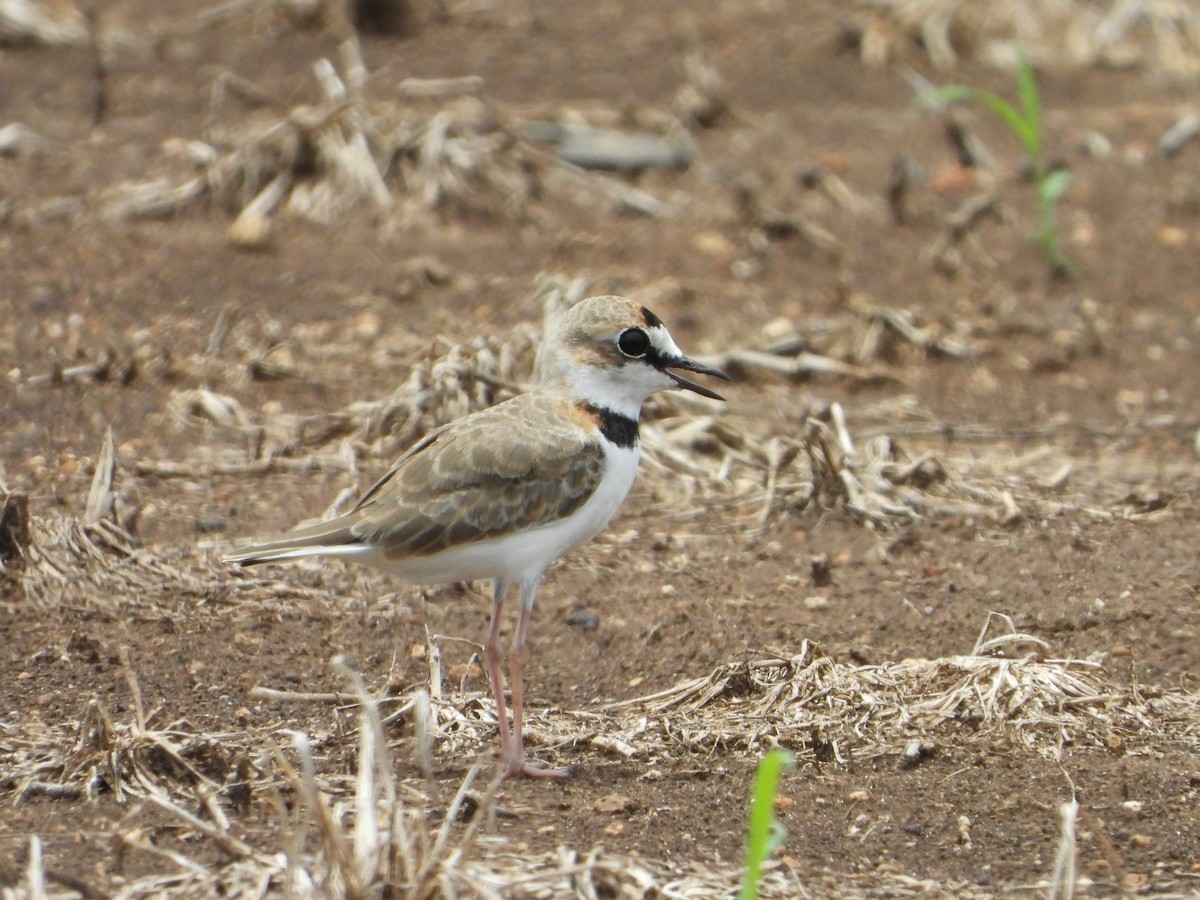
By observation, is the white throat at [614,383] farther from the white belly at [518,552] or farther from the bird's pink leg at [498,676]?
the bird's pink leg at [498,676]

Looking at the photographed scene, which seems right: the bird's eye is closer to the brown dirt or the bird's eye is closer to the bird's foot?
the brown dirt

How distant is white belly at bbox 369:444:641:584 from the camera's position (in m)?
4.62

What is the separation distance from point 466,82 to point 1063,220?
3303mm

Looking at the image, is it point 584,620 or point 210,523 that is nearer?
point 584,620

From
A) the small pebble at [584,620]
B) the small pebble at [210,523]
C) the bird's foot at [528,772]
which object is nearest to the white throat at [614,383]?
the small pebble at [584,620]

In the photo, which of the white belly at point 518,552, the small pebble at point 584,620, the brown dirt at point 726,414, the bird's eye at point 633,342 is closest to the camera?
the brown dirt at point 726,414

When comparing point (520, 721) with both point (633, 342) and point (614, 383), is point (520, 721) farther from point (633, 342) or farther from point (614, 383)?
point (633, 342)

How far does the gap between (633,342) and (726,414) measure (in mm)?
2354

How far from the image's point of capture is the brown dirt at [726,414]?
4.32 meters

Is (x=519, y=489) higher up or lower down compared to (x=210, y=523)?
higher up

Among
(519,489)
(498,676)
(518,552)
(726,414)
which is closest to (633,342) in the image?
(519,489)

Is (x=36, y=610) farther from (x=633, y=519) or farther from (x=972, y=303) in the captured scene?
(x=972, y=303)

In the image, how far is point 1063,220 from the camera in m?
9.28

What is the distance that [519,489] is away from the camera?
465 centimetres
